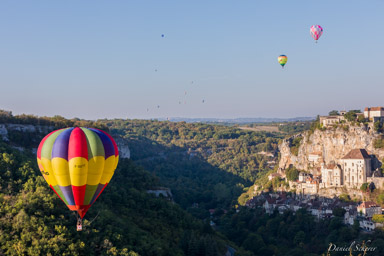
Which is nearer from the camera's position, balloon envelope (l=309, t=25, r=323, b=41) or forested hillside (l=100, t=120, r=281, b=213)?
balloon envelope (l=309, t=25, r=323, b=41)

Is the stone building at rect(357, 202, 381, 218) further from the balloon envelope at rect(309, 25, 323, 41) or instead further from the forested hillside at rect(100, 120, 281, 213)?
the forested hillside at rect(100, 120, 281, 213)

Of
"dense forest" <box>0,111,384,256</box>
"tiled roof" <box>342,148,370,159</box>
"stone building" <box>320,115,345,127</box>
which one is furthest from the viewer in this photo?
"stone building" <box>320,115,345,127</box>

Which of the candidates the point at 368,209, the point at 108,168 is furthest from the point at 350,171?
the point at 108,168

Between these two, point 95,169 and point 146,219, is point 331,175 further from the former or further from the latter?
point 95,169

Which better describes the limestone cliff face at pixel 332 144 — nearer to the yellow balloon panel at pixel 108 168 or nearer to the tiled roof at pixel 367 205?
the tiled roof at pixel 367 205

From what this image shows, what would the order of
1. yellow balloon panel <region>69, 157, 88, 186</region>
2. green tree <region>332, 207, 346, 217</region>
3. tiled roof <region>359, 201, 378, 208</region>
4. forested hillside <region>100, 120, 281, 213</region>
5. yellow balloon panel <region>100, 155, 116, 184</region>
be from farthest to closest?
1. forested hillside <region>100, 120, 281, 213</region>
2. green tree <region>332, 207, 346, 217</region>
3. tiled roof <region>359, 201, 378, 208</region>
4. yellow balloon panel <region>100, 155, 116, 184</region>
5. yellow balloon panel <region>69, 157, 88, 186</region>

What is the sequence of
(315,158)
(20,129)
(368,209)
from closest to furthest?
(368,209) < (20,129) < (315,158)

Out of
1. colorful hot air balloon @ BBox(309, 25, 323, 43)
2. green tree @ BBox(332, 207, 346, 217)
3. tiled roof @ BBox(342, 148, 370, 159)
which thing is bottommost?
green tree @ BBox(332, 207, 346, 217)

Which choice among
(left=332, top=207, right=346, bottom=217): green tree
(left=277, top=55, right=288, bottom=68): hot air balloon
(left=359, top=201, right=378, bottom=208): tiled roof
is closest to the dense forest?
(left=332, top=207, right=346, bottom=217): green tree

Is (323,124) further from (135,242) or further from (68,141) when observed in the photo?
(68,141)
